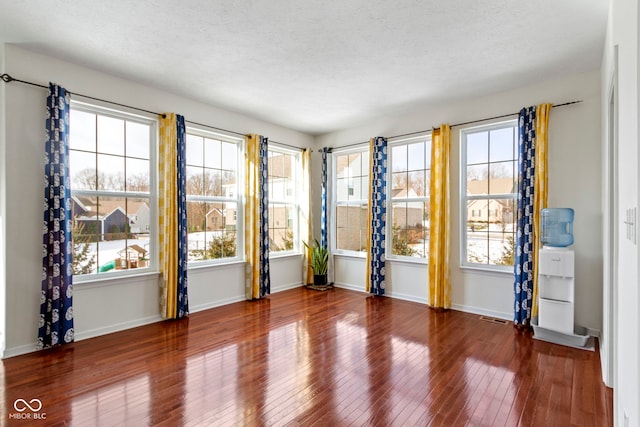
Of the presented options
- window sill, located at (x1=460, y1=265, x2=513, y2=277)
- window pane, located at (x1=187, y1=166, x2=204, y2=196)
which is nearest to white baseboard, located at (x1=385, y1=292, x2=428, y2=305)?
window sill, located at (x1=460, y1=265, x2=513, y2=277)

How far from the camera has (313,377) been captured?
8.17 ft

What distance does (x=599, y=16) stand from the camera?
2.42 meters

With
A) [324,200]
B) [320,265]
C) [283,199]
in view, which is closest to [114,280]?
[283,199]

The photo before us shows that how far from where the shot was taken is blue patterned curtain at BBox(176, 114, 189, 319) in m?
3.91

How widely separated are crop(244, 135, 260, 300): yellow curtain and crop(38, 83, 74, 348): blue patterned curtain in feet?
7.04

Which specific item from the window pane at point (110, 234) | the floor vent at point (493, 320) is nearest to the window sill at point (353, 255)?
the floor vent at point (493, 320)

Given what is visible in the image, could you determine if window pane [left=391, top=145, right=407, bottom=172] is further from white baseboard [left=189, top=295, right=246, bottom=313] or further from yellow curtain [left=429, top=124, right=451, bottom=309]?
white baseboard [left=189, top=295, right=246, bottom=313]

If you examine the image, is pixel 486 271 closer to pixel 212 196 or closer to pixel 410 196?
pixel 410 196

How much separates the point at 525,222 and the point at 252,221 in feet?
11.6

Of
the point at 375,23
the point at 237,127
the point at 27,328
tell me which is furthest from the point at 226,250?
A: the point at 375,23

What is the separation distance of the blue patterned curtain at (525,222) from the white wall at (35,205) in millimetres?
3998

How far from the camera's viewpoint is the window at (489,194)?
3.97 m

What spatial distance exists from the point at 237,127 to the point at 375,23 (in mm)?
2786

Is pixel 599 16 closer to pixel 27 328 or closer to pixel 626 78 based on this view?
pixel 626 78
